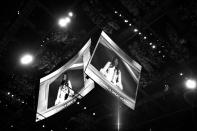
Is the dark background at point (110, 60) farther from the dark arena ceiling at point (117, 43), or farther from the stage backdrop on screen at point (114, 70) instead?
the dark arena ceiling at point (117, 43)

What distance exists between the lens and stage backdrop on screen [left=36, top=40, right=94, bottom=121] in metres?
3.94

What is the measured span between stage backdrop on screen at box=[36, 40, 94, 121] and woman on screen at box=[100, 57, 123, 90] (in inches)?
11.9

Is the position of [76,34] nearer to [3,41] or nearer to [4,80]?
[3,41]

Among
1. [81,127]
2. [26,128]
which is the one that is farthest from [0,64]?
[81,127]

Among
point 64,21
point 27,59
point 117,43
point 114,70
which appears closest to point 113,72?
point 114,70

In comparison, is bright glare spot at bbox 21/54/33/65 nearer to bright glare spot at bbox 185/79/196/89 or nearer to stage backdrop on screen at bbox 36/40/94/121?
stage backdrop on screen at bbox 36/40/94/121

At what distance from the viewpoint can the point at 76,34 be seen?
5.98 meters

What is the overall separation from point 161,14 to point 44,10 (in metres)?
2.86

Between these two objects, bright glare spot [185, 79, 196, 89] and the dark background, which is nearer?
the dark background

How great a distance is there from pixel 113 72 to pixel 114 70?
5cm

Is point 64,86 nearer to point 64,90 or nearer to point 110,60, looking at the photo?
point 64,90

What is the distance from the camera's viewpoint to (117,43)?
417cm

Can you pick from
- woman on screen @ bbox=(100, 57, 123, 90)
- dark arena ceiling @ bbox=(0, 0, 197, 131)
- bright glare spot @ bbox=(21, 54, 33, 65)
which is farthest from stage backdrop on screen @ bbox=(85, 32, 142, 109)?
bright glare spot @ bbox=(21, 54, 33, 65)

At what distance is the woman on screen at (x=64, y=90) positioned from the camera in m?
4.23
